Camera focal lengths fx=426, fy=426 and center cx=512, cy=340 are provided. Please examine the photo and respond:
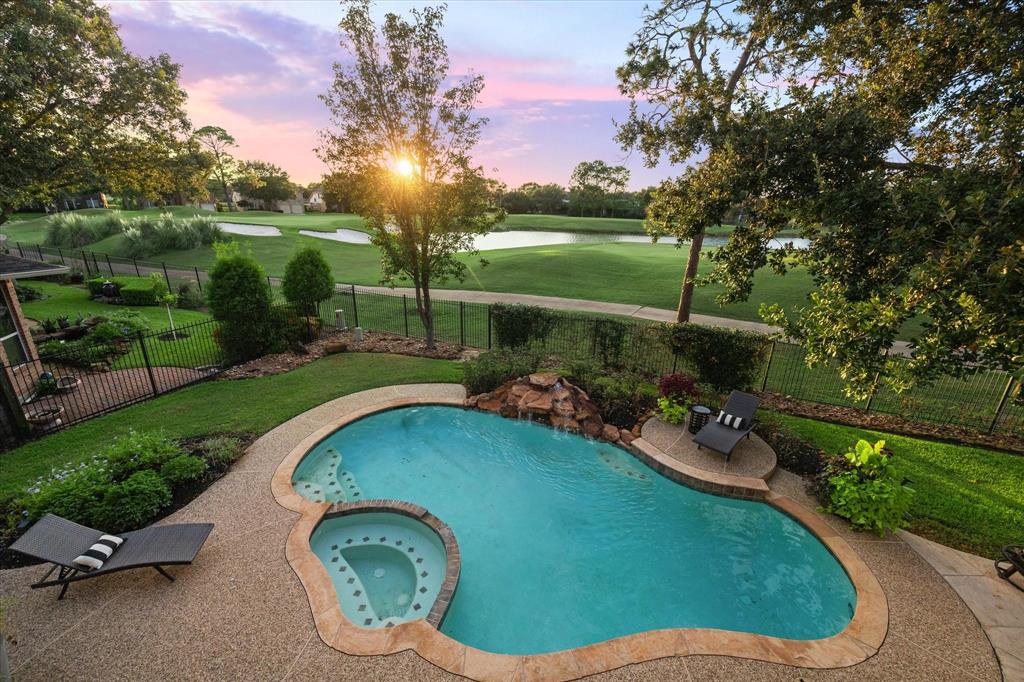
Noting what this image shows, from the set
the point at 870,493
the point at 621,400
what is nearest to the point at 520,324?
the point at 621,400

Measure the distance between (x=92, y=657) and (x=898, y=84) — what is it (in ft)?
39.9

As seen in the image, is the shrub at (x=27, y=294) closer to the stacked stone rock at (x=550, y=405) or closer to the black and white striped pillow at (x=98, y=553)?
the black and white striped pillow at (x=98, y=553)

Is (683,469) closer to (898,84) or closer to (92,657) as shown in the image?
(898,84)

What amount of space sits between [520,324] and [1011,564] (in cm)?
1029

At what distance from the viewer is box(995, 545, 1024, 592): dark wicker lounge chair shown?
5.03 metres

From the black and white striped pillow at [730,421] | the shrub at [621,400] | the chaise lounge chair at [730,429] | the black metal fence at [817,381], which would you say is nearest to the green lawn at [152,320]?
the black metal fence at [817,381]

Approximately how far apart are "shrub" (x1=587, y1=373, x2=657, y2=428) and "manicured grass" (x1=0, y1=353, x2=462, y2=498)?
3921mm

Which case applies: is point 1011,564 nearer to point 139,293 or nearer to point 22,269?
point 22,269

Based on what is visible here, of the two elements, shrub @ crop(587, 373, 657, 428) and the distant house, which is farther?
the distant house

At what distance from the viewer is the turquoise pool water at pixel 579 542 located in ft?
16.9

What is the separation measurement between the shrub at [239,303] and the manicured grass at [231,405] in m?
1.79

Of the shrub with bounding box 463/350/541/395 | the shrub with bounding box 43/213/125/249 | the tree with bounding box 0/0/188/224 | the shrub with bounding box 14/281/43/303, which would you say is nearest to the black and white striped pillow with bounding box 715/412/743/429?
the shrub with bounding box 463/350/541/395

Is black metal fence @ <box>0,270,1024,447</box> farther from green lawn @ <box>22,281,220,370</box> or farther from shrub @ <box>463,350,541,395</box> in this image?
shrub @ <box>463,350,541,395</box>

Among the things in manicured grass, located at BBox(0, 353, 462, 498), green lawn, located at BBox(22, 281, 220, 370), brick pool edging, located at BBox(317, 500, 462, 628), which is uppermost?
brick pool edging, located at BBox(317, 500, 462, 628)
